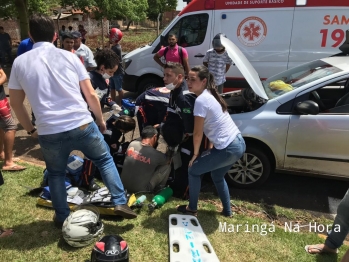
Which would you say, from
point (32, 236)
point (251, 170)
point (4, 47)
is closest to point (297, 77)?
point (251, 170)

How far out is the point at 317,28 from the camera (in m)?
6.07

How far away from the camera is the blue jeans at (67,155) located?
242cm

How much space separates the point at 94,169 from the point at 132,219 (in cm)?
79

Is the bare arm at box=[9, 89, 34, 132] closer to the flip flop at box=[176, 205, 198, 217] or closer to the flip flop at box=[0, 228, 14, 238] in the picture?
the flip flop at box=[0, 228, 14, 238]

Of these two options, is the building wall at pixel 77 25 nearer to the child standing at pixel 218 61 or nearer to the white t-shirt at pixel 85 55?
the white t-shirt at pixel 85 55

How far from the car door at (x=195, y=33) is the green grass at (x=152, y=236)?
408 centimetres

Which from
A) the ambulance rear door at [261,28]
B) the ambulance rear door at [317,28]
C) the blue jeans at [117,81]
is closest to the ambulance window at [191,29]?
the ambulance rear door at [261,28]

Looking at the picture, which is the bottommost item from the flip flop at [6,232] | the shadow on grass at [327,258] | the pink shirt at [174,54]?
the shadow on grass at [327,258]

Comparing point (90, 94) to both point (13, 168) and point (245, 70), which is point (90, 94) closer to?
point (245, 70)

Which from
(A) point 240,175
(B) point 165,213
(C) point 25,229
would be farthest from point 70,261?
(A) point 240,175

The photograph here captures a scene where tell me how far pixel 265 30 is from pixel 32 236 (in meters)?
5.57

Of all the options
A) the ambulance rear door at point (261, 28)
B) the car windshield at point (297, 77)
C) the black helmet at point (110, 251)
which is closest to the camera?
the black helmet at point (110, 251)

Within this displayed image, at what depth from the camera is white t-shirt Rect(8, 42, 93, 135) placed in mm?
2291

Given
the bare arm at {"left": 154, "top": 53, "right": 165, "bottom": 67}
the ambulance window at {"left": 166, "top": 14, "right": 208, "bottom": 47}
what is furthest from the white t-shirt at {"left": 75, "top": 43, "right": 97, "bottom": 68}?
the ambulance window at {"left": 166, "top": 14, "right": 208, "bottom": 47}
